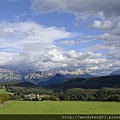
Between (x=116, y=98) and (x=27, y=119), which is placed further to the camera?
(x=116, y=98)

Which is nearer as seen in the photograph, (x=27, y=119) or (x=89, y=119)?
(x=89, y=119)

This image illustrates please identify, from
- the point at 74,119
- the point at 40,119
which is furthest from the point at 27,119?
the point at 74,119

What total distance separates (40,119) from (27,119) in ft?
10.4

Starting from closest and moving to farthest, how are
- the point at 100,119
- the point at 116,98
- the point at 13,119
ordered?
the point at 100,119, the point at 13,119, the point at 116,98

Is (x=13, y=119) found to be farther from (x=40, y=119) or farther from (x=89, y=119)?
(x=89, y=119)

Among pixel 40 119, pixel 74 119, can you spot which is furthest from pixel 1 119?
pixel 74 119

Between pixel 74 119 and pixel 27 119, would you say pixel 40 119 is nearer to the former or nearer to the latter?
pixel 27 119

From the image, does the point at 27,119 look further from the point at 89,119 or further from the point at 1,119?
the point at 89,119

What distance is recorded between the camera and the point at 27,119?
52781mm

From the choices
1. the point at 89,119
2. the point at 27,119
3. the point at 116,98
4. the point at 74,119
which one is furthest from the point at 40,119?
the point at 116,98

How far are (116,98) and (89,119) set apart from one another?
13178 cm

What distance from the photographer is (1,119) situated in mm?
51812

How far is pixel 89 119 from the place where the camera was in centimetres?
4941

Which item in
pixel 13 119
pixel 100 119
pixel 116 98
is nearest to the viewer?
pixel 100 119
